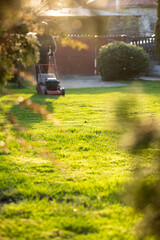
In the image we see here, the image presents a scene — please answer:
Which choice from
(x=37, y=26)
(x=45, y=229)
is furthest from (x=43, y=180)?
(x=37, y=26)

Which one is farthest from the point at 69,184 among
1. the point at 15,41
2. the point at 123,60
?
the point at 123,60

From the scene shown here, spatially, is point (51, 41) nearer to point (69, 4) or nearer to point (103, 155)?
point (103, 155)

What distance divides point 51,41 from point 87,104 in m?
3.71

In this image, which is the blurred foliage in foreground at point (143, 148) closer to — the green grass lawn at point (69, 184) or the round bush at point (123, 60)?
the green grass lawn at point (69, 184)

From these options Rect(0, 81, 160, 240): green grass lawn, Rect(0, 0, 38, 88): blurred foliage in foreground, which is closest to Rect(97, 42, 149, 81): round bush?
Rect(0, 81, 160, 240): green grass lawn

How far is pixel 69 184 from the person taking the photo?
302 cm

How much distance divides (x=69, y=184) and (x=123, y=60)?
1353cm

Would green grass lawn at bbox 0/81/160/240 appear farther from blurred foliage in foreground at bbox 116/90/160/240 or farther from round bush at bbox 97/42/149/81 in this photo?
round bush at bbox 97/42/149/81

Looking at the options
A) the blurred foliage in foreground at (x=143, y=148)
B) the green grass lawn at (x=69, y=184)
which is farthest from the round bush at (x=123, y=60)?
the blurred foliage in foreground at (x=143, y=148)

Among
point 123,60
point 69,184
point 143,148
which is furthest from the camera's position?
point 123,60

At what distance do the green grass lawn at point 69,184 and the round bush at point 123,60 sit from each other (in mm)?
11052

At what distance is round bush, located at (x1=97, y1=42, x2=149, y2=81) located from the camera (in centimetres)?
1595

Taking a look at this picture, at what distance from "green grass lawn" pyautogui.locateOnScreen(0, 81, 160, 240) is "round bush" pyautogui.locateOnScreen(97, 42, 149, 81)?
1105 centimetres

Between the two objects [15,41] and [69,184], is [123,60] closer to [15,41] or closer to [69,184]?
[69,184]
